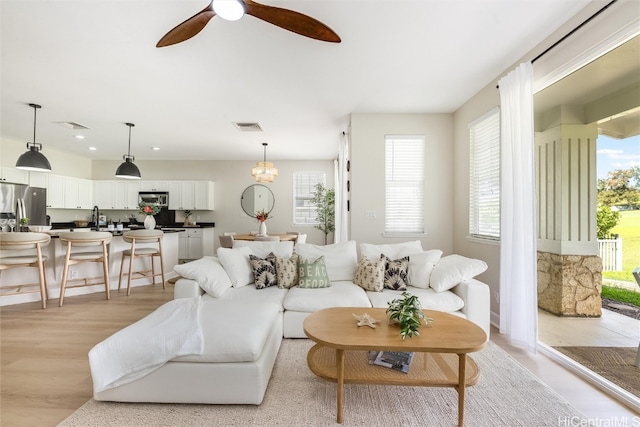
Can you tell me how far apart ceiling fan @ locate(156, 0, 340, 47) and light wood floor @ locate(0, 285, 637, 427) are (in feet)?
7.99

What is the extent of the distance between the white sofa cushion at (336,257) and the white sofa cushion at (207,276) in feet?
3.07

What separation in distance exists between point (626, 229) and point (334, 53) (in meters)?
4.84

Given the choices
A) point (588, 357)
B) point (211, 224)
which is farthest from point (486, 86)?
point (211, 224)

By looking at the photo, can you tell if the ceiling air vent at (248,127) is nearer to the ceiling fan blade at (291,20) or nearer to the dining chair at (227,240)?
the dining chair at (227,240)

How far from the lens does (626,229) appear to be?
4.19 m

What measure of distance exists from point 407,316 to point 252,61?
267 centimetres

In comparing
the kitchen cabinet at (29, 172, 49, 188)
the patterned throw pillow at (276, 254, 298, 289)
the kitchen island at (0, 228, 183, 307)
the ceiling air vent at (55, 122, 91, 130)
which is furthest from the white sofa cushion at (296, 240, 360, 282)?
the kitchen cabinet at (29, 172, 49, 188)

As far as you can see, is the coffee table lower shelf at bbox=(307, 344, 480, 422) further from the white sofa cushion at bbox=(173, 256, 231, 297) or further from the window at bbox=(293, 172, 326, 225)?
the window at bbox=(293, 172, 326, 225)

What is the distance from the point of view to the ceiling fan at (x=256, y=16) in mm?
1535

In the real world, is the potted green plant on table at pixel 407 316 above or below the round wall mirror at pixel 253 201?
below

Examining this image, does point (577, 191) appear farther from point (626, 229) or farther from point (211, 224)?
point (211, 224)

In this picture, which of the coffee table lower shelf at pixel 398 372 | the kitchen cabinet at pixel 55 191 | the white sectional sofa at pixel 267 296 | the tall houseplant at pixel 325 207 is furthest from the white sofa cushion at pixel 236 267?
the kitchen cabinet at pixel 55 191

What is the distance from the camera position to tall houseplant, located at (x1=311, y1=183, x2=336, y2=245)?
703 cm

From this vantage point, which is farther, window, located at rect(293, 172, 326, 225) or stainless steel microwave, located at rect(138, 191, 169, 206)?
window, located at rect(293, 172, 326, 225)
